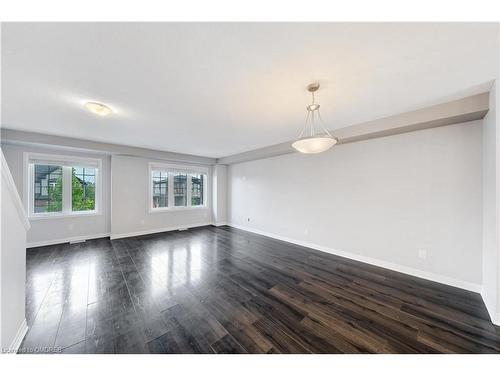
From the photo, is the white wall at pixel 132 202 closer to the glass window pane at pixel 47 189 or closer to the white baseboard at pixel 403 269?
the glass window pane at pixel 47 189

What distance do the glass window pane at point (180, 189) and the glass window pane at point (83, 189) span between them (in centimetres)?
210

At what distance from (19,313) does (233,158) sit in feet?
16.1

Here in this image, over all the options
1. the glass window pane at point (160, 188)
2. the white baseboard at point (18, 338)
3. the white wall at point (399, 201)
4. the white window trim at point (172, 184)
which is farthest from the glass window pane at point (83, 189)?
the white wall at point (399, 201)

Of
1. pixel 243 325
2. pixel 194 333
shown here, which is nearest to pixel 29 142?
pixel 194 333

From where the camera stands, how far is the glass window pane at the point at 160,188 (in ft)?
18.4

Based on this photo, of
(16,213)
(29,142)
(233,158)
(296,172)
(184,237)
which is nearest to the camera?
(16,213)

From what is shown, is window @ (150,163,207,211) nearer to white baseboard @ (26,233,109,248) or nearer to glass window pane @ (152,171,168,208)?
glass window pane @ (152,171,168,208)

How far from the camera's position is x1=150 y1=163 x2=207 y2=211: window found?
5.61 metres

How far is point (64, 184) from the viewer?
4.39 m

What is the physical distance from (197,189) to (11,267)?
5.19 meters

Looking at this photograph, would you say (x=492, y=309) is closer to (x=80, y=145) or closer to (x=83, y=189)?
(x=80, y=145)
